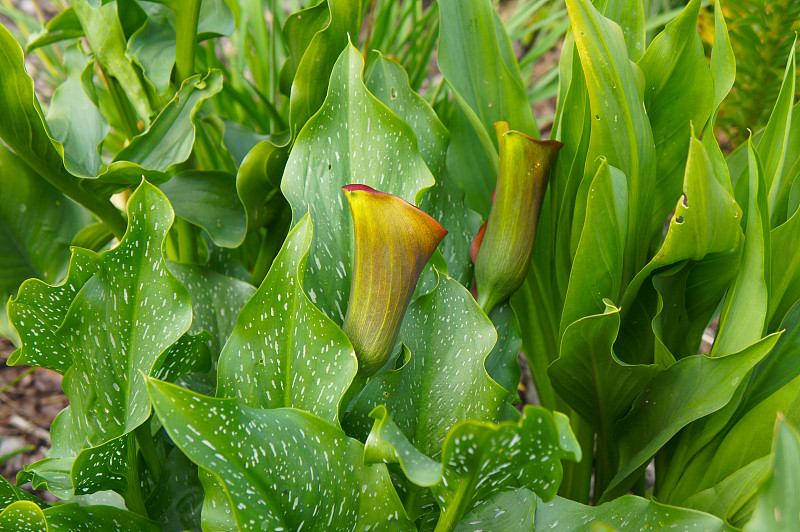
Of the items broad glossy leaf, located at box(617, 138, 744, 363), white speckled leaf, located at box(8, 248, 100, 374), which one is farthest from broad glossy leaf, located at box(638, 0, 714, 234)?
white speckled leaf, located at box(8, 248, 100, 374)

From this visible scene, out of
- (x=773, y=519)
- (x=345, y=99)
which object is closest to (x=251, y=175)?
(x=345, y=99)

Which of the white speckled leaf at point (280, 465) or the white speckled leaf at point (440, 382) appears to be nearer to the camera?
the white speckled leaf at point (280, 465)

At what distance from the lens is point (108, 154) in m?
1.36

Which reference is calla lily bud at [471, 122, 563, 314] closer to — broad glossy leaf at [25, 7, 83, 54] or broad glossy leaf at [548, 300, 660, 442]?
broad glossy leaf at [548, 300, 660, 442]

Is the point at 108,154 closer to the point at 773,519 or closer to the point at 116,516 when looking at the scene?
the point at 116,516

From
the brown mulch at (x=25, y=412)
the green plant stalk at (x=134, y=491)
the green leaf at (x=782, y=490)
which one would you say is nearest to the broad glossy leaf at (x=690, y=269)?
the green leaf at (x=782, y=490)

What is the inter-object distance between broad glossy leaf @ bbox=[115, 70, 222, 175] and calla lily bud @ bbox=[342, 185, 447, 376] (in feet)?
1.02

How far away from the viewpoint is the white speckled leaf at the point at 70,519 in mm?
508

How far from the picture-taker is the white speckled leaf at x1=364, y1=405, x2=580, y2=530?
1.31 ft

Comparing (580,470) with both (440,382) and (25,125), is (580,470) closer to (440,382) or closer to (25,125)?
(440,382)

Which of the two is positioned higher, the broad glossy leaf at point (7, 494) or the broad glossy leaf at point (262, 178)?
the broad glossy leaf at point (262, 178)

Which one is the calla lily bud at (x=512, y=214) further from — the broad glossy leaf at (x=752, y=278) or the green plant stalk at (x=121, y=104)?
the green plant stalk at (x=121, y=104)

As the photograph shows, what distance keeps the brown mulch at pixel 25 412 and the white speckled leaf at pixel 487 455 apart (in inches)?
30.7

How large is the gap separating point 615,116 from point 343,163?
26cm
